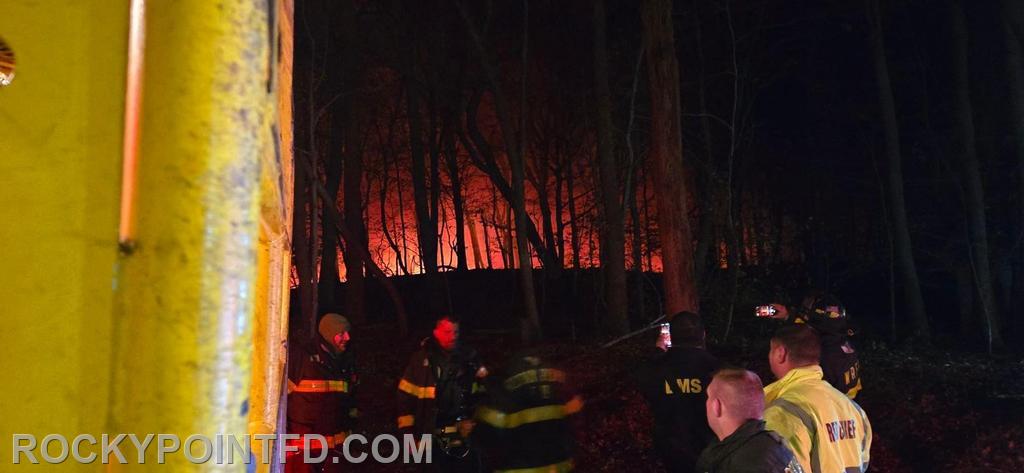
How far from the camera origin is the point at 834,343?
629 centimetres

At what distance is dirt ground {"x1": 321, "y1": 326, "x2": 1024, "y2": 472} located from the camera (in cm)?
971

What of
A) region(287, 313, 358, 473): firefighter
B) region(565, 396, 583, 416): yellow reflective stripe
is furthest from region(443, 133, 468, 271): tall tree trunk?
region(565, 396, 583, 416): yellow reflective stripe

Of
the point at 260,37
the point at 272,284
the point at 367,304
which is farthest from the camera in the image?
the point at 367,304

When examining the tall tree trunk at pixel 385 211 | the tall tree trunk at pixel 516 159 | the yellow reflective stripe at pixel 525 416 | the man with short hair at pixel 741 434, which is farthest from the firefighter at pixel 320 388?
the tall tree trunk at pixel 385 211

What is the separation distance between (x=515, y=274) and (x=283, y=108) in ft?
115

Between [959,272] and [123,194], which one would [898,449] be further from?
[959,272]

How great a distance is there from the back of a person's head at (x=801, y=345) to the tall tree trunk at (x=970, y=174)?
17135 mm

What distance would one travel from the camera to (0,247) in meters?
0.98

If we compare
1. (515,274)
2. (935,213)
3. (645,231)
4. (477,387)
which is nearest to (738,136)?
(645,231)

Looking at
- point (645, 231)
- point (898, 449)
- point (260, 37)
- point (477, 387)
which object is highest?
point (645, 231)

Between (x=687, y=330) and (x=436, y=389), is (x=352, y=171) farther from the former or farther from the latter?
(x=687, y=330)

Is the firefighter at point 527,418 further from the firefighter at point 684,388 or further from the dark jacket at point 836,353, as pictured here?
the dark jacket at point 836,353

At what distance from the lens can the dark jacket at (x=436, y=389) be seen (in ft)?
21.5

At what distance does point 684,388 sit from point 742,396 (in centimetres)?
232
